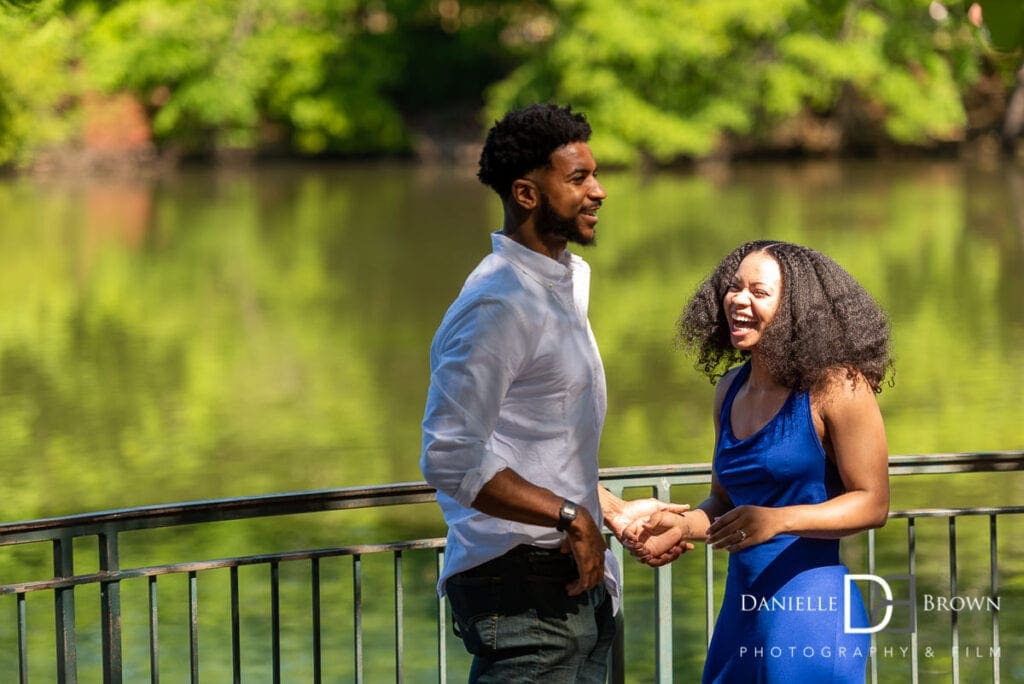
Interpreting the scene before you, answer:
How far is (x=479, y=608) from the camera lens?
3707 millimetres

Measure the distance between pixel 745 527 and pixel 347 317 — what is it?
77.9 feet

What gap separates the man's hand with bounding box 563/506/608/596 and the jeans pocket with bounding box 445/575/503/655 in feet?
0.50

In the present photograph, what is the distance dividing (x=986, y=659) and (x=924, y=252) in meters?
22.7

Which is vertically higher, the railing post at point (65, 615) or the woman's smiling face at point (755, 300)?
the woman's smiling face at point (755, 300)

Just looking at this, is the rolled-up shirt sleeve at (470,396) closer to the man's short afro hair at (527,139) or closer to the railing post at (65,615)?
the man's short afro hair at (527,139)

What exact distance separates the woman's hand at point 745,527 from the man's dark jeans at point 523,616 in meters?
0.30

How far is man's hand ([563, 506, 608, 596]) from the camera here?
11.8ft

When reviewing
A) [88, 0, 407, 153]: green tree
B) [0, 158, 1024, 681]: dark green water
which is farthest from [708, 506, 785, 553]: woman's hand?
[88, 0, 407, 153]: green tree

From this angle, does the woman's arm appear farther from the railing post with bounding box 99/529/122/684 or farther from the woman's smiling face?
the railing post with bounding box 99/529/122/684

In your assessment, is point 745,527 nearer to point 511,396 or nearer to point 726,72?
point 511,396

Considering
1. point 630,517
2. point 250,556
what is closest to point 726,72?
point 250,556

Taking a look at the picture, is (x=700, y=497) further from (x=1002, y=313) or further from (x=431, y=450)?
(x=1002, y=313)

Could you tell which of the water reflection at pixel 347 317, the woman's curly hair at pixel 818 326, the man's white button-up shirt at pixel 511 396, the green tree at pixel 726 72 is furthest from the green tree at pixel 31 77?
the green tree at pixel 726 72

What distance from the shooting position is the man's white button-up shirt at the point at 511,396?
3.53 metres
